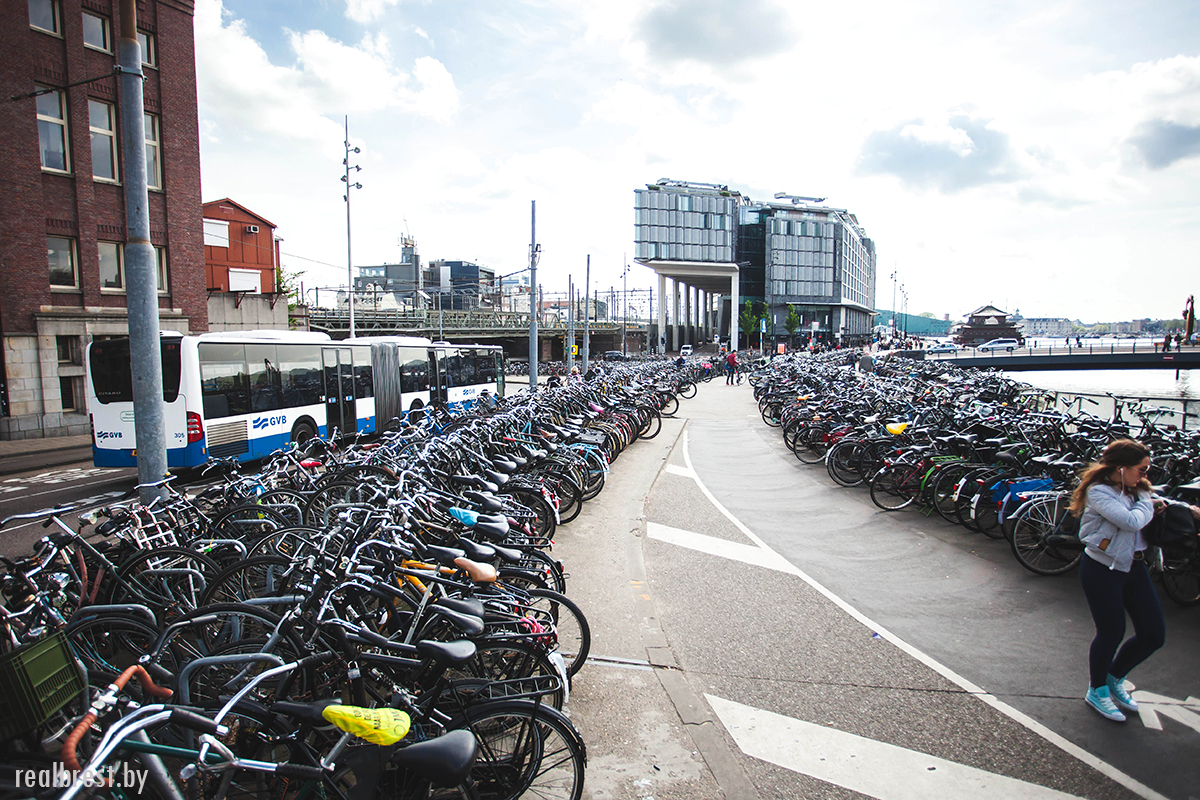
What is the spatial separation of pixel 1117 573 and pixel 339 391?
13.4m

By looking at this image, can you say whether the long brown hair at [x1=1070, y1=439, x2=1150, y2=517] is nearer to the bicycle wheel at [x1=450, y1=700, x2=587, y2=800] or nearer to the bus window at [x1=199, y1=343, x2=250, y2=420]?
the bicycle wheel at [x1=450, y1=700, x2=587, y2=800]

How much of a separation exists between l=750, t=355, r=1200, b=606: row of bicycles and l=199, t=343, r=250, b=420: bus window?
971cm

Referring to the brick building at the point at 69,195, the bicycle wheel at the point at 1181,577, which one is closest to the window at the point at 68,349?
the brick building at the point at 69,195

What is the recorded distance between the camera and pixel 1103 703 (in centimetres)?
374

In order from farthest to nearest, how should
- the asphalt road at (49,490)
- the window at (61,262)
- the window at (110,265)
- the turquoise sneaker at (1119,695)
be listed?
the window at (110,265), the window at (61,262), the asphalt road at (49,490), the turquoise sneaker at (1119,695)

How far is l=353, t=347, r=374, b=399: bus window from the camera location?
47.4 feet

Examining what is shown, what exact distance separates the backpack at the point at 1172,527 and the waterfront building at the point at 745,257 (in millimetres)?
68140

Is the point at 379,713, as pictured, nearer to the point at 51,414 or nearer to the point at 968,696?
the point at 968,696

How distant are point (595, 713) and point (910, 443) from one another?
6345 millimetres

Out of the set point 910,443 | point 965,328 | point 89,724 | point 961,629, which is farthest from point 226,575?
point 965,328

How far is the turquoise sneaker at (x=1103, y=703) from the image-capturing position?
3.67 metres

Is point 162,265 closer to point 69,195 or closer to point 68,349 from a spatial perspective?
point 69,195

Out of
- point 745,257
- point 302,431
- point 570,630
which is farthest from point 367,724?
point 745,257

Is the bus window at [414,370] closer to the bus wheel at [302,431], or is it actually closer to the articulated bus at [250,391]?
the articulated bus at [250,391]
